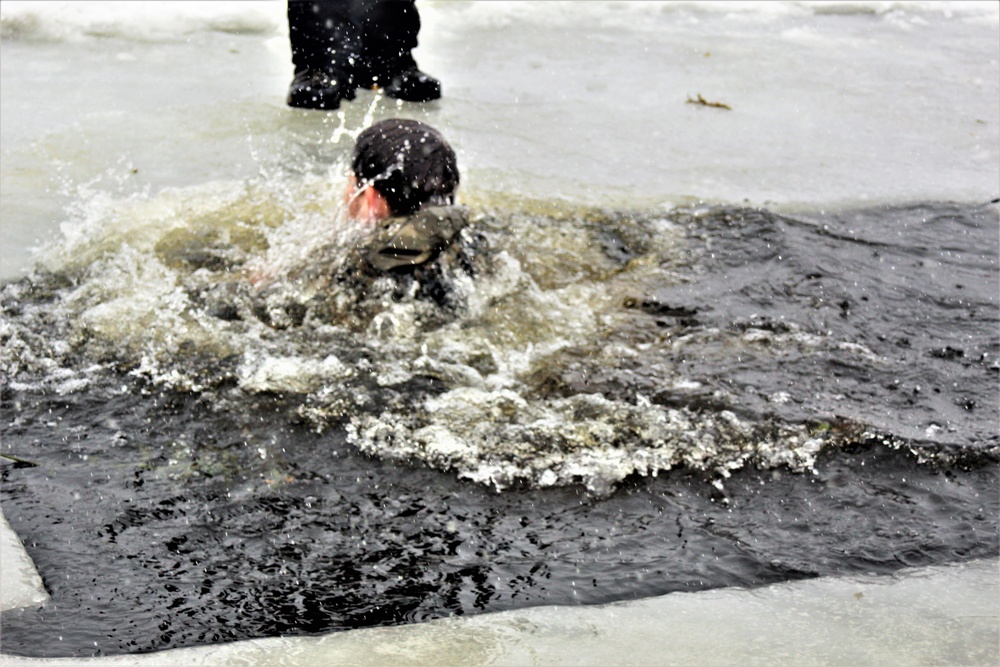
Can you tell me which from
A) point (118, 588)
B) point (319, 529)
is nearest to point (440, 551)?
point (319, 529)

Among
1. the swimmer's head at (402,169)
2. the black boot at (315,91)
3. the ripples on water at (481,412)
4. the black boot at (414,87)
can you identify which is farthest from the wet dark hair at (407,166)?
the black boot at (414,87)

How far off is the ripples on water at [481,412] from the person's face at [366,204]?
144mm

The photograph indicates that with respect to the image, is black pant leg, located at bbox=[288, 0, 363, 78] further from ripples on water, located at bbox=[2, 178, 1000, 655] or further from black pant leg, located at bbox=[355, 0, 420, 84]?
ripples on water, located at bbox=[2, 178, 1000, 655]

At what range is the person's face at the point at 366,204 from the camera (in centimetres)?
372

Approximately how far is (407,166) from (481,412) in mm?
1040

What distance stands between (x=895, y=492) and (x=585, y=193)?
223 cm

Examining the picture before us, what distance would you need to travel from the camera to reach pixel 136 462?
2.75 m

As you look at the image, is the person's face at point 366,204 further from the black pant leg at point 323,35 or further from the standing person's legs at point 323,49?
the black pant leg at point 323,35

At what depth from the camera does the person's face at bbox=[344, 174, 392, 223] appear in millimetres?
3719

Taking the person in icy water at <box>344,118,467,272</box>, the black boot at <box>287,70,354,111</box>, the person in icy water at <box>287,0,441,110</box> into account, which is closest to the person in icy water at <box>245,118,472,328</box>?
the person in icy water at <box>344,118,467,272</box>

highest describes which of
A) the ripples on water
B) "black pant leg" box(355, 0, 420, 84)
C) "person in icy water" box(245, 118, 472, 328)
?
"black pant leg" box(355, 0, 420, 84)

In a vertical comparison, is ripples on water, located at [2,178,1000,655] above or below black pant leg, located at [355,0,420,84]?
below

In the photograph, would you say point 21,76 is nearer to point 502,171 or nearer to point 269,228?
point 269,228

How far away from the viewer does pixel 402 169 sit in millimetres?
3635
